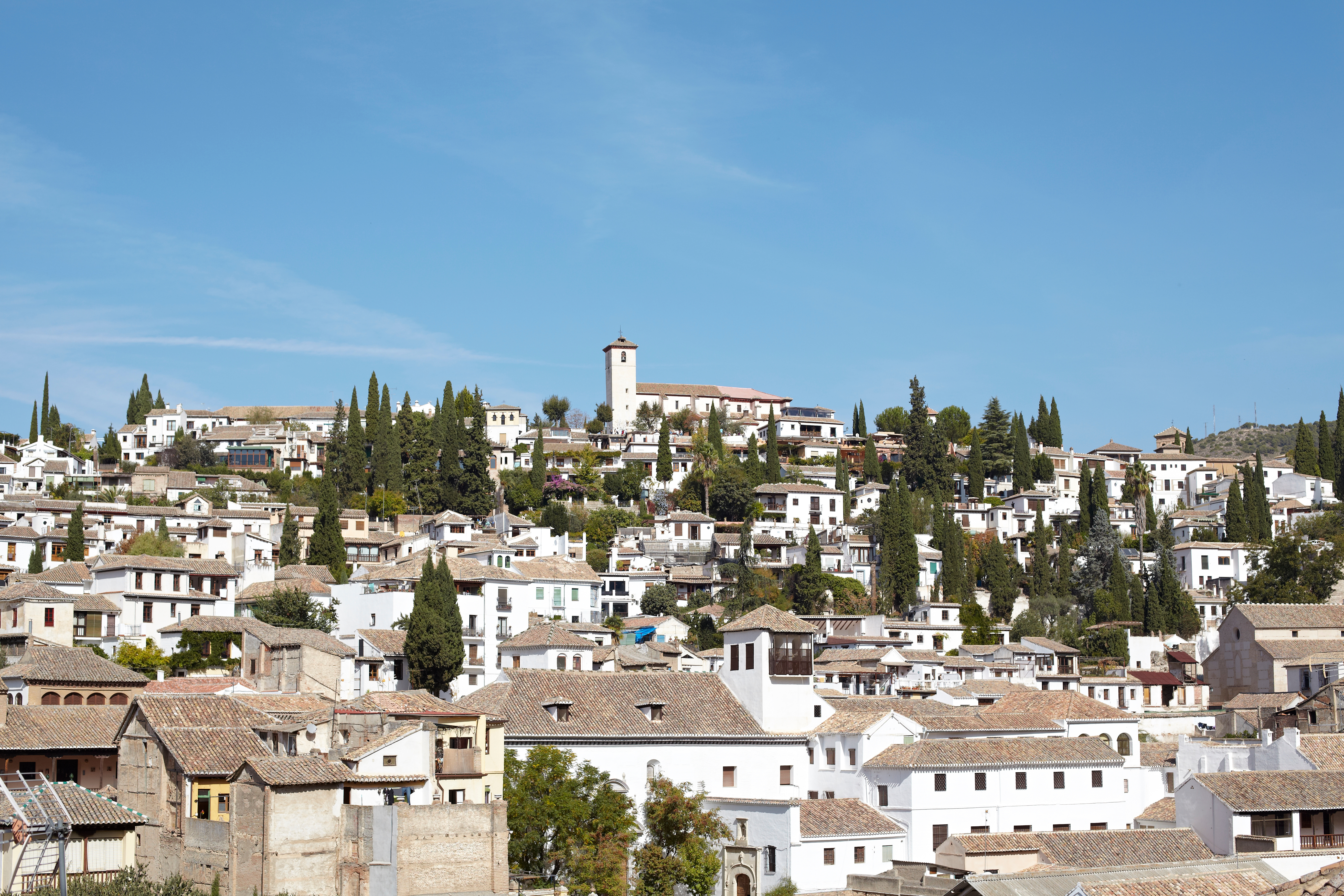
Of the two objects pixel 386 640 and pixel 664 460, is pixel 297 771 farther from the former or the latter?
pixel 664 460

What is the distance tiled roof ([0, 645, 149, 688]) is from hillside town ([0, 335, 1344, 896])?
0.15 m

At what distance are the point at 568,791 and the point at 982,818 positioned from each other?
1517cm

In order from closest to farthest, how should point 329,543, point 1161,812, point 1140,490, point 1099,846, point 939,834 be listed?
1. point 1099,846
2. point 939,834
3. point 1161,812
4. point 329,543
5. point 1140,490

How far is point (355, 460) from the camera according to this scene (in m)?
103

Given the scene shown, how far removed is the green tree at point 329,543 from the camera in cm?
8112

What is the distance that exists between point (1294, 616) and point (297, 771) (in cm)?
5806

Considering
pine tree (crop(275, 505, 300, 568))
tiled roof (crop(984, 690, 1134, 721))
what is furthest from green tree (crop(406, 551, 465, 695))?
tiled roof (crop(984, 690, 1134, 721))

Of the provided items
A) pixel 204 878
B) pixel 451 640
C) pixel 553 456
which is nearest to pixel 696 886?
pixel 204 878

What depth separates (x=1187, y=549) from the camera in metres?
98.1

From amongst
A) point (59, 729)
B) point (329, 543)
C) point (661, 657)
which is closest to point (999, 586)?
point (661, 657)

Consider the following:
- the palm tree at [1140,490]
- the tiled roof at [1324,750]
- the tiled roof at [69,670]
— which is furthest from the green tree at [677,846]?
the palm tree at [1140,490]

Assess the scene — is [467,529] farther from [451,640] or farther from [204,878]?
[204,878]

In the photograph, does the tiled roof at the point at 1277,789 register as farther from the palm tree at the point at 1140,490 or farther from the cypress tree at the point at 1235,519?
the cypress tree at the point at 1235,519

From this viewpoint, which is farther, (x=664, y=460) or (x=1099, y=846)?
(x=664, y=460)
